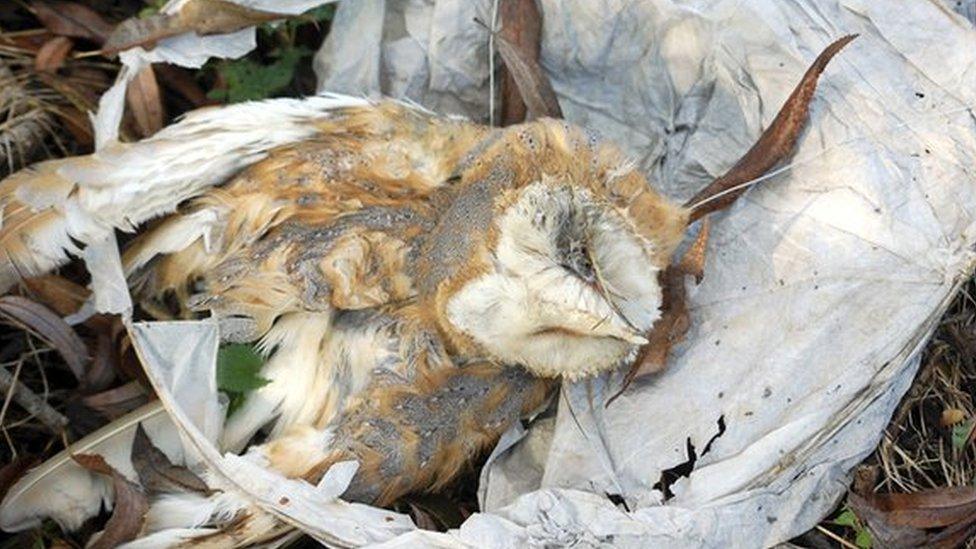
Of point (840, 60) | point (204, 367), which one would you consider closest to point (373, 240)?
point (204, 367)

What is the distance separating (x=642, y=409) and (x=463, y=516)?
0.36m

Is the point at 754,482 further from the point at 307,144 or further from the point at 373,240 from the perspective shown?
the point at 307,144

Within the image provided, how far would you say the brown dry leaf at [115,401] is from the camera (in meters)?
2.43

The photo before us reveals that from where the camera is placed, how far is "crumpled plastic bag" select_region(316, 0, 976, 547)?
223 cm

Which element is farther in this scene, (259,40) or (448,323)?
(259,40)

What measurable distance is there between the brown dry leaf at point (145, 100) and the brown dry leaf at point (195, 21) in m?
0.12

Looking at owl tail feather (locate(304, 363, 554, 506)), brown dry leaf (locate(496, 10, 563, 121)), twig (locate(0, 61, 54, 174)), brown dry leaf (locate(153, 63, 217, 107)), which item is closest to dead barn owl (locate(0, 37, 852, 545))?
owl tail feather (locate(304, 363, 554, 506))

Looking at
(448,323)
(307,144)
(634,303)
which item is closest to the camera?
(634,303)

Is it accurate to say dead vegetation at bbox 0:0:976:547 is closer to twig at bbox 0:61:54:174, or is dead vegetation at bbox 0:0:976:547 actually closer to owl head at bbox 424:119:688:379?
twig at bbox 0:61:54:174

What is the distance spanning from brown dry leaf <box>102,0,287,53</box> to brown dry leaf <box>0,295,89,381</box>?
512 mm

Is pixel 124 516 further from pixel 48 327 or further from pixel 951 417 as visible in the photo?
pixel 951 417

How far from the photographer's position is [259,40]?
9.18 feet

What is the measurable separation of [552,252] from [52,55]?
4.50 feet

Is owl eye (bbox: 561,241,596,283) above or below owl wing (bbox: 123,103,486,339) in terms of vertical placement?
above
